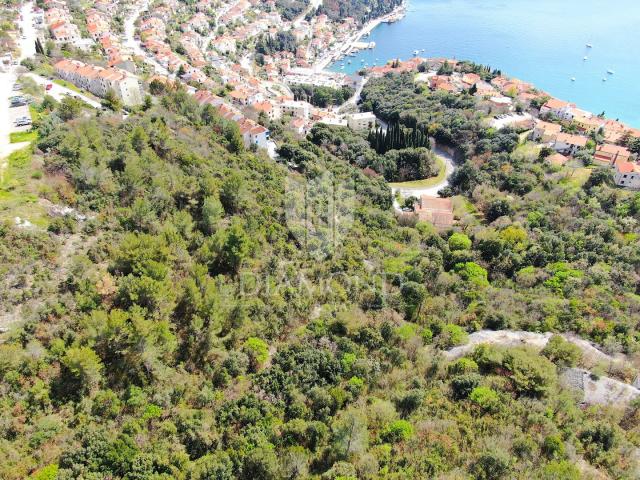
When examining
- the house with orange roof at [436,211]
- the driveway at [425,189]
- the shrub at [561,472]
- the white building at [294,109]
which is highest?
the shrub at [561,472]

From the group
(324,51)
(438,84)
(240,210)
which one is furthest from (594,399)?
(324,51)

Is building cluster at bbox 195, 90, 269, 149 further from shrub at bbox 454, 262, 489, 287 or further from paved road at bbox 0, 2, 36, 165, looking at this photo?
shrub at bbox 454, 262, 489, 287

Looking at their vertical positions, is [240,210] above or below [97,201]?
below

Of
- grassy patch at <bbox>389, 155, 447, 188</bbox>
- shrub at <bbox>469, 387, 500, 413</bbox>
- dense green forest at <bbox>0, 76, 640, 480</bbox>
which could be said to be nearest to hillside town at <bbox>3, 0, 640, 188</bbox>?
grassy patch at <bbox>389, 155, 447, 188</bbox>

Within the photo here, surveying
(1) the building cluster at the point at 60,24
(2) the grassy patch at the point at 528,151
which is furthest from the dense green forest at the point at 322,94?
(1) the building cluster at the point at 60,24

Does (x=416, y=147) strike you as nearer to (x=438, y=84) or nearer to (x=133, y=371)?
(x=438, y=84)

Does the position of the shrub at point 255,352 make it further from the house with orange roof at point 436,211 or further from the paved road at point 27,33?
the paved road at point 27,33
